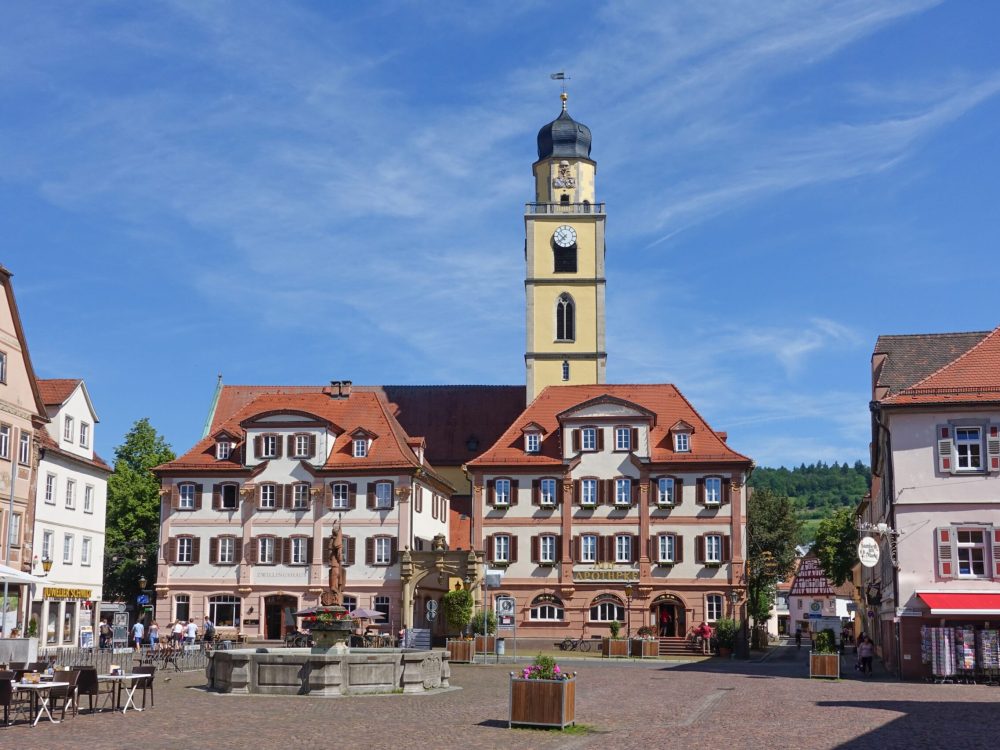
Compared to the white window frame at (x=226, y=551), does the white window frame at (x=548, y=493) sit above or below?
above

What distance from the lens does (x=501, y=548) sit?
61094mm

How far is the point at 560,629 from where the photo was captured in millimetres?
60000

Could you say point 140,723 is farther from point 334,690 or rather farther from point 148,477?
point 148,477

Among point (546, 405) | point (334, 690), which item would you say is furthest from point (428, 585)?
point (334, 690)

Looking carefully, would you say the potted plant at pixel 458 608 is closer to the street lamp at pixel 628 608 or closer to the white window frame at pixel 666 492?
the street lamp at pixel 628 608

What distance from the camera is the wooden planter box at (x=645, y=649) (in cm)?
5234

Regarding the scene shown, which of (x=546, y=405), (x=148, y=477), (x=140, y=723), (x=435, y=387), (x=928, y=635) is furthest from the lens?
(x=435, y=387)

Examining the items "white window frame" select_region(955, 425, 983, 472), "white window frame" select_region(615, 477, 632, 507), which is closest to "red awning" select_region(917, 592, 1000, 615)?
"white window frame" select_region(955, 425, 983, 472)

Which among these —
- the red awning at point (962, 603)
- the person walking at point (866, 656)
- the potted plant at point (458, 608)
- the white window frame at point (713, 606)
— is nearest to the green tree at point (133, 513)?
the potted plant at point (458, 608)

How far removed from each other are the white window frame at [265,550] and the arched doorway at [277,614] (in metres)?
1.73

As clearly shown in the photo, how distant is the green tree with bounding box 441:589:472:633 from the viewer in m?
58.4

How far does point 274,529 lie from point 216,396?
14.7 metres

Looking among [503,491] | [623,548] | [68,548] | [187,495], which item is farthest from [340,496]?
[623,548]

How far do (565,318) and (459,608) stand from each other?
2256cm
